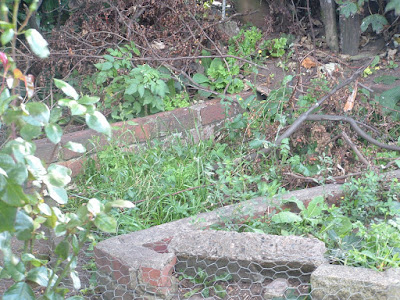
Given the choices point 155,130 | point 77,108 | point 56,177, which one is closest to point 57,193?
point 56,177

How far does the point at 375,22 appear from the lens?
5.04 m

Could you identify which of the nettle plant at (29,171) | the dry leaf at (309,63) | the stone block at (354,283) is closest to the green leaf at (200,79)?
the dry leaf at (309,63)

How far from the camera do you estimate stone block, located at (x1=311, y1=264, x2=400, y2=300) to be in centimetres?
221

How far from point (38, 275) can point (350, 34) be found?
4458mm

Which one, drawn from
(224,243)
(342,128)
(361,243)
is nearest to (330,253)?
(361,243)

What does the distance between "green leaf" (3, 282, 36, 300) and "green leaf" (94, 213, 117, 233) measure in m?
0.32

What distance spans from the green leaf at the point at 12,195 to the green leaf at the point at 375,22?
444 cm

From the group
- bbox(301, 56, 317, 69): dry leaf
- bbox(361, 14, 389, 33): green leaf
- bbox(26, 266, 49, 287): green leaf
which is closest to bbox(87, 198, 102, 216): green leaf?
bbox(26, 266, 49, 287): green leaf

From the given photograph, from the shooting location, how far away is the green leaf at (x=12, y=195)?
1366 mm

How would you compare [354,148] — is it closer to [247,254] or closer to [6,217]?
[247,254]

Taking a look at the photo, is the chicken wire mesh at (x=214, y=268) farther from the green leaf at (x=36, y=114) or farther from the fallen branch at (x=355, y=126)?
the fallen branch at (x=355, y=126)

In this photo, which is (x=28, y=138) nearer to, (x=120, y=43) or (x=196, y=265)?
(x=196, y=265)

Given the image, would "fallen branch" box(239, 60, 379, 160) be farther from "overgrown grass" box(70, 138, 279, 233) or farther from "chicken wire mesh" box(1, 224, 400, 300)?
"chicken wire mesh" box(1, 224, 400, 300)

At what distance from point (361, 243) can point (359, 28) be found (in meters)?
3.25
